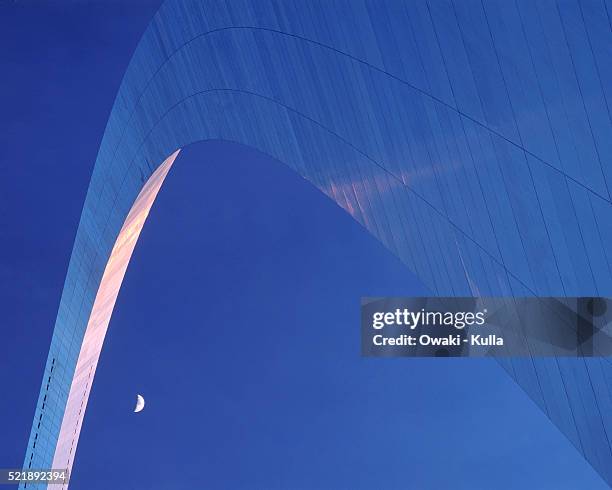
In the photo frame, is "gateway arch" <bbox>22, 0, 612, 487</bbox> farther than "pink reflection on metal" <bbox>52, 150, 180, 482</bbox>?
No

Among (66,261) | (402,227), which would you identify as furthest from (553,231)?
(66,261)

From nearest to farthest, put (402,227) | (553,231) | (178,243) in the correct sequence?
1. (553,231)
2. (402,227)
3. (178,243)

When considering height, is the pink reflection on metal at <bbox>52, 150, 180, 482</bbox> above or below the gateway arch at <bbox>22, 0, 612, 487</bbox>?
above

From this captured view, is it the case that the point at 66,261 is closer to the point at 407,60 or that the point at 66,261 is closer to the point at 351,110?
the point at 351,110

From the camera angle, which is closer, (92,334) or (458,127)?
(458,127)

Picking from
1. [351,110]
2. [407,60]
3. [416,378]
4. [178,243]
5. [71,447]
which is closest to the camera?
[407,60]

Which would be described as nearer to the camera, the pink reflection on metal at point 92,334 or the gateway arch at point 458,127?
the gateway arch at point 458,127

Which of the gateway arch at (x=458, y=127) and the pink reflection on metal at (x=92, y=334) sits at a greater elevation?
the pink reflection on metal at (x=92, y=334)

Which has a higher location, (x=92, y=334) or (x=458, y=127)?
(x=92, y=334)
